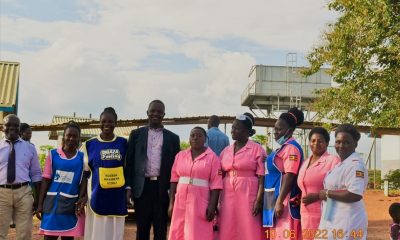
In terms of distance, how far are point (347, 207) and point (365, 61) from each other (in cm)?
1013

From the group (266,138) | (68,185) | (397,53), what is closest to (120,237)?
(68,185)

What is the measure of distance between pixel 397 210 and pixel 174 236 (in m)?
2.52

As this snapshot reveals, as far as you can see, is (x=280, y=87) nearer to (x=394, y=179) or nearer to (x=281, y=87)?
(x=281, y=87)

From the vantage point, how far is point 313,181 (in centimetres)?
539

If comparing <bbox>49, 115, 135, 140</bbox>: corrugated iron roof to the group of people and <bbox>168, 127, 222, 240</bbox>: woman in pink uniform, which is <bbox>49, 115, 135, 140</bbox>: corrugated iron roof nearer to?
the group of people

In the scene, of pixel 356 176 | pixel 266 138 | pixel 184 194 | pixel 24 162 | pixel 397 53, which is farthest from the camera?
pixel 266 138

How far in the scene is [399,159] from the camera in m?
30.7

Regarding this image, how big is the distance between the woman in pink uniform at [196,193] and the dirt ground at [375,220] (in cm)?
535

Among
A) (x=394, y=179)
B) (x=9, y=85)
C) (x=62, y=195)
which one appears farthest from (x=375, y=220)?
(x=62, y=195)

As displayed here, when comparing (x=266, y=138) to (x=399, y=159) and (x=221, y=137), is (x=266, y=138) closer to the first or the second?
(x=399, y=159)

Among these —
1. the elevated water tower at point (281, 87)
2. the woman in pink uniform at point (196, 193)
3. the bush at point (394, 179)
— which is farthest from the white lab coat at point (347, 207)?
the elevated water tower at point (281, 87)

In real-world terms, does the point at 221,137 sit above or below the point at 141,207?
above
